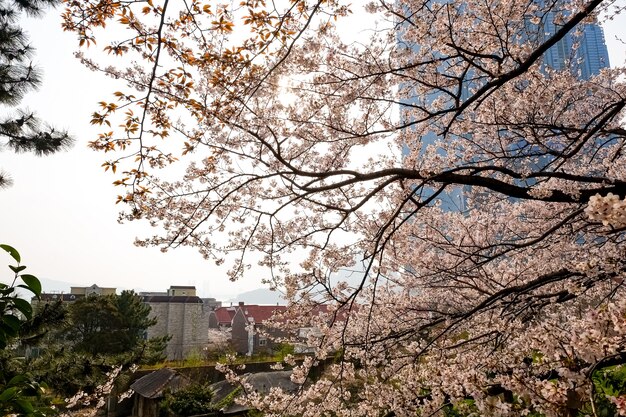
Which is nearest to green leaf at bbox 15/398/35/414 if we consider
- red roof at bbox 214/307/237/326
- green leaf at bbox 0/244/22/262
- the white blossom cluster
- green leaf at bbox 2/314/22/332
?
green leaf at bbox 2/314/22/332

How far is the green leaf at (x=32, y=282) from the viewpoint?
1.30m

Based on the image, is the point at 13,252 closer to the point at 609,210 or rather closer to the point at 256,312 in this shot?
the point at 609,210

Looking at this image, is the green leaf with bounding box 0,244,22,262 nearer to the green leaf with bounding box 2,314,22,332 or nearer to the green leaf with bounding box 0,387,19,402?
the green leaf with bounding box 2,314,22,332

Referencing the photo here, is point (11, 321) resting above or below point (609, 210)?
below

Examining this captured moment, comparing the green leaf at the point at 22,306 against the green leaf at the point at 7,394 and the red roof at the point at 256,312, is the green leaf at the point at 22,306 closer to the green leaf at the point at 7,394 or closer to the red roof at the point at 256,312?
the green leaf at the point at 7,394

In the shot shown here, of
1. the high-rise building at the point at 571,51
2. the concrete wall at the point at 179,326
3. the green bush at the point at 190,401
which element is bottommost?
the green bush at the point at 190,401

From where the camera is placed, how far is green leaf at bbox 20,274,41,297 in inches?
51.1

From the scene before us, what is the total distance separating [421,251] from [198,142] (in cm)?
420

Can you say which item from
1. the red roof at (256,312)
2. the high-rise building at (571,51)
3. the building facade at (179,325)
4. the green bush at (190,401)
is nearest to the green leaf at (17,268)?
the high-rise building at (571,51)

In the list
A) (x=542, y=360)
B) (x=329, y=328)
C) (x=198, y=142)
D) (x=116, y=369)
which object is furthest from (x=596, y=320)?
(x=116, y=369)

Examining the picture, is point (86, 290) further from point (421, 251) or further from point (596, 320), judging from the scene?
point (596, 320)

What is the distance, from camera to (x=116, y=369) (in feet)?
24.5

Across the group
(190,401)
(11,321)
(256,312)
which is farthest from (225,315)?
(11,321)

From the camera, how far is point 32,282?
1324 mm
